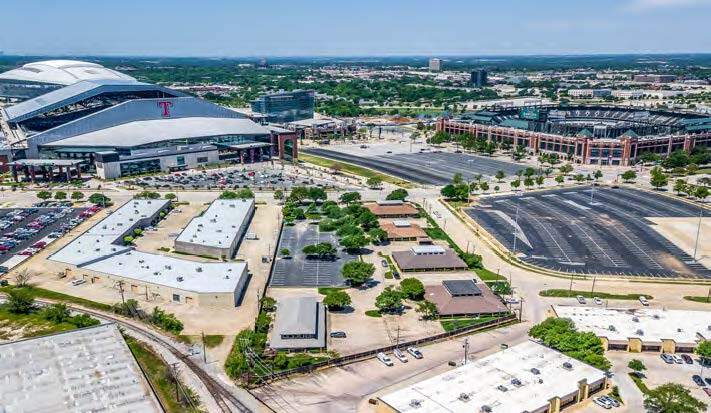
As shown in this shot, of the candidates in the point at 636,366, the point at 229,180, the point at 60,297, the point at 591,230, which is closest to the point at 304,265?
the point at 60,297

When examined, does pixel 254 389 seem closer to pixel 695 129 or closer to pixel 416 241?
pixel 416 241

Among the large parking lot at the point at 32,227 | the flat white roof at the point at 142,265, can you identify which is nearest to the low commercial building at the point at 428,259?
the flat white roof at the point at 142,265

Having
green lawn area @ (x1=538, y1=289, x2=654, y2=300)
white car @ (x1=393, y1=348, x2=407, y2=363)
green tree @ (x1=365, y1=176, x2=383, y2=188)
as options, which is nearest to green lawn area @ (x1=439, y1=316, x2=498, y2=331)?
white car @ (x1=393, y1=348, x2=407, y2=363)

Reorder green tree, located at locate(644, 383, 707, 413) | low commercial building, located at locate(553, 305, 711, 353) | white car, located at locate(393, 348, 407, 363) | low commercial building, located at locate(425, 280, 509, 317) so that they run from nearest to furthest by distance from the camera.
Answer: green tree, located at locate(644, 383, 707, 413), white car, located at locate(393, 348, 407, 363), low commercial building, located at locate(553, 305, 711, 353), low commercial building, located at locate(425, 280, 509, 317)

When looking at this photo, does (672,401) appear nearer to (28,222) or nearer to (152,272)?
(152,272)

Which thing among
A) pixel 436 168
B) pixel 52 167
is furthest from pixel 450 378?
pixel 52 167

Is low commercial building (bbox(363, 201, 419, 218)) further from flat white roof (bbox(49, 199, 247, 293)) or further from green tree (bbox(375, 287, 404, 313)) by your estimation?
green tree (bbox(375, 287, 404, 313))
